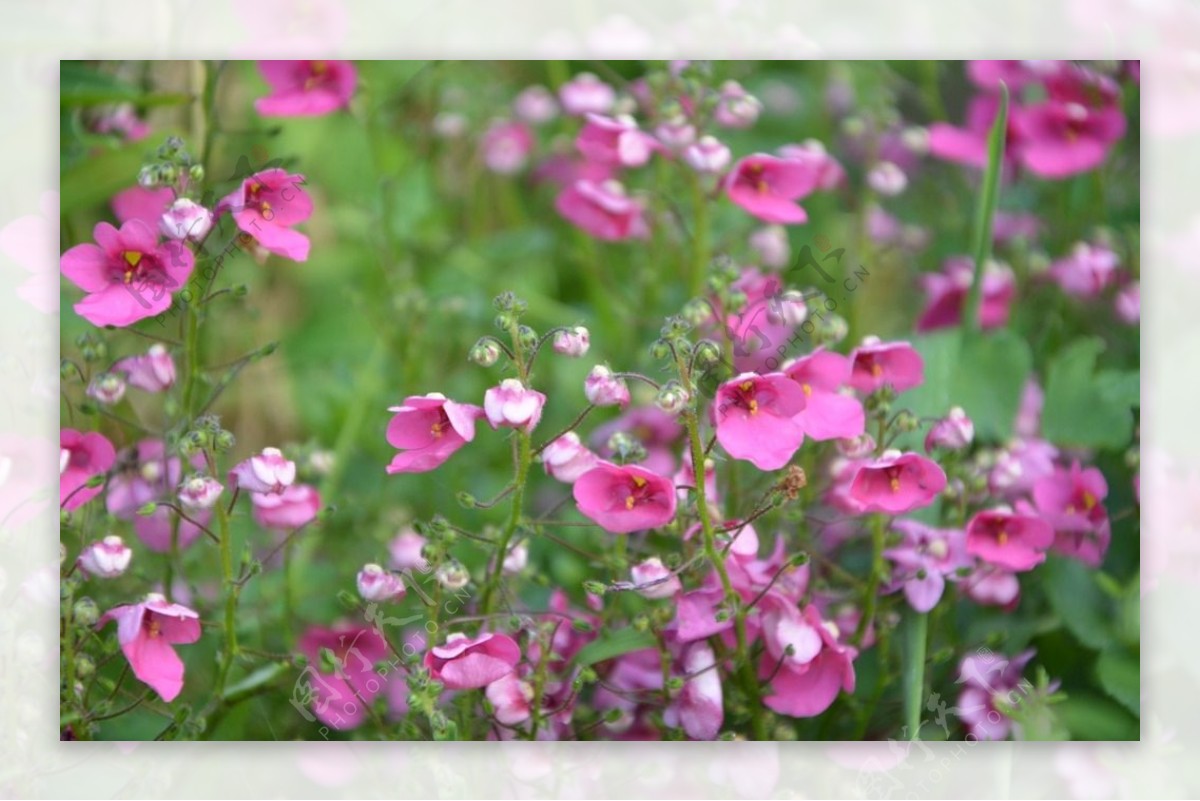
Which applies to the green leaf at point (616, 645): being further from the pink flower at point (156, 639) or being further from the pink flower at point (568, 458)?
the pink flower at point (156, 639)

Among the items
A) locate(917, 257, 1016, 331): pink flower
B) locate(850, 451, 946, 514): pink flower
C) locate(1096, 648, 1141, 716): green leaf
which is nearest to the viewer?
locate(850, 451, 946, 514): pink flower

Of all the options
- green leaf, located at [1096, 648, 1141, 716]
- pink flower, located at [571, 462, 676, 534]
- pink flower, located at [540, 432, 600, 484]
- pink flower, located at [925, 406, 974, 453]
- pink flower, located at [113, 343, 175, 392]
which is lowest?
green leaf, located at [1096, 648, 1141, 716]

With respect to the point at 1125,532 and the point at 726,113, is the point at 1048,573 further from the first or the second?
the point at 726,113

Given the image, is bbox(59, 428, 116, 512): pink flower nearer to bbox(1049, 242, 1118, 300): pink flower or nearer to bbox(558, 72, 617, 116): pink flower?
bbox(558, 72, 617, 116): pink flower

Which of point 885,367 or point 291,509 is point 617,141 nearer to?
point 885,367

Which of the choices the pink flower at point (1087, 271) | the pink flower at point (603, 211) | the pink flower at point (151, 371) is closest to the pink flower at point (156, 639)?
the pink flower at point (151, 371)

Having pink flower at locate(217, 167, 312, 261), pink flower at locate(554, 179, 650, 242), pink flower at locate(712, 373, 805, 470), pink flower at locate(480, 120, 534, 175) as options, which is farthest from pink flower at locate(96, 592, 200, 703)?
pink flower at locate(480, 120, 534, 175)

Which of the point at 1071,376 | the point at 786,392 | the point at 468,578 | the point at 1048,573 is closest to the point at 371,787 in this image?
the point at 468,578

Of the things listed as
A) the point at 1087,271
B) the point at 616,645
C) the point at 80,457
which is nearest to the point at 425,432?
the point at 616,645
